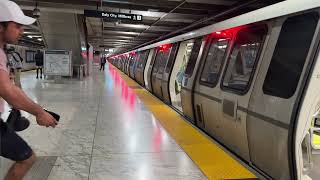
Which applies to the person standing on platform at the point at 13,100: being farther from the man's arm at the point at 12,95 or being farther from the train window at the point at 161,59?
the train window at the point at 161,59

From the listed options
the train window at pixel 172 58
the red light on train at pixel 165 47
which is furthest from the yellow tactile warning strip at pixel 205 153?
the red light on train at pixel 165 47

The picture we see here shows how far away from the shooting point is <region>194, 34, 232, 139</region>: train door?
215 inches

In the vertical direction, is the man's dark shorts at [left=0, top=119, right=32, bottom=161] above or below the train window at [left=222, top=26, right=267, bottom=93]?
below

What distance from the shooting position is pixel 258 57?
14.0 feet

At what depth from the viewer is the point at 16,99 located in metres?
2.15

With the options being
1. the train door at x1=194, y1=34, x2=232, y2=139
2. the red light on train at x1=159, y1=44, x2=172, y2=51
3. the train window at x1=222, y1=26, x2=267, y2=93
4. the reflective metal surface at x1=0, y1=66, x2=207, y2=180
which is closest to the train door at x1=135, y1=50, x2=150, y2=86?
the red light on train at x1=159, y1=44, x2=172, y2=51

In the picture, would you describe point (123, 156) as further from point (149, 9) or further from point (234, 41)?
point (149, 9)

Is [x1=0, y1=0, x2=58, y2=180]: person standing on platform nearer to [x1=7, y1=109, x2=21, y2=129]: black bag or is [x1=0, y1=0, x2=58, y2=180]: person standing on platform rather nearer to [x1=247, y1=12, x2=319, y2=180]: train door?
[x1=7, y1=109, x2=21, y2=129]: black bag

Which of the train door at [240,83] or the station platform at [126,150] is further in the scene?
the train door at [240,83]

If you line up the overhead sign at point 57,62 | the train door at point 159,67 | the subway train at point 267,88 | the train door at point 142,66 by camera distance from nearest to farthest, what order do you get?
1. the subway train at point 267,88
2. the train door at point 159,67
3. the overhead sign at point 57,62
4. the train door at point 142,66

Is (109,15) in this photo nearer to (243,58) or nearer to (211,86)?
(211,86)

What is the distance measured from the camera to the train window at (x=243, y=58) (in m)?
Result: 4.44

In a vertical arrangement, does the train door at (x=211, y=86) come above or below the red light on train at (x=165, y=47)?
below

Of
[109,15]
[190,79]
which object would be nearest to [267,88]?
[190,79]
